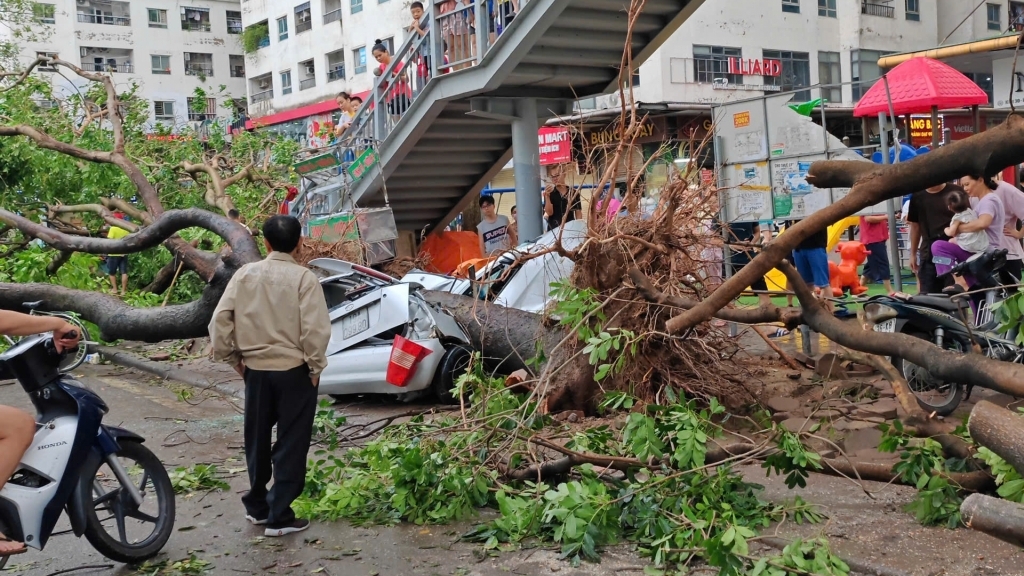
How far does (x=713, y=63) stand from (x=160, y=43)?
3675 centimetres

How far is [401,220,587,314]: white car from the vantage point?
27.8 ft

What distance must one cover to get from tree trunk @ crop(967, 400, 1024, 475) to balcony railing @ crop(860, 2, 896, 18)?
34.9 metres

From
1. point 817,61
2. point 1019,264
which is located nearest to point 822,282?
point 1019,264

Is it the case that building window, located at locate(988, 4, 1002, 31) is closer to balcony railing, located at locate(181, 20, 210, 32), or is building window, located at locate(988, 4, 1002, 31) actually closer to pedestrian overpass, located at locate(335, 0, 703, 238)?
pedestrian overpass, located at locate(335, 0, 703, 238)

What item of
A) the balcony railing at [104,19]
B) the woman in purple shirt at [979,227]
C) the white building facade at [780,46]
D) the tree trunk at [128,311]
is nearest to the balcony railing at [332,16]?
A: the balcony railing at [104,19]

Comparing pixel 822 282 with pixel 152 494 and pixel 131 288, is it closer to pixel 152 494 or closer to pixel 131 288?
pixel 152 494

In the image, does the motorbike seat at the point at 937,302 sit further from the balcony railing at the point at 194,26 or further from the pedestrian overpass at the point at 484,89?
the balcony railing at the point at 194,26

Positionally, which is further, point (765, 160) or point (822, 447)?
point (765, 160)

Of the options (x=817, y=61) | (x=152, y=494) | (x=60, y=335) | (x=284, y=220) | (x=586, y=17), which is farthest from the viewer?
(x=817, y=61)

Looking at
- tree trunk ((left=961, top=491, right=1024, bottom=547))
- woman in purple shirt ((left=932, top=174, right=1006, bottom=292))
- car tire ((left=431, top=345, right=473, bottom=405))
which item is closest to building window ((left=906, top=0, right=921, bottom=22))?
woman in purple shirt ((left=932, top=174, right=1006, bottom=292))

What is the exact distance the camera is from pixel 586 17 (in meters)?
12.6

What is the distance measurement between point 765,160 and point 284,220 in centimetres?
647

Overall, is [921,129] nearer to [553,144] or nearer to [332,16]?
[553,144]

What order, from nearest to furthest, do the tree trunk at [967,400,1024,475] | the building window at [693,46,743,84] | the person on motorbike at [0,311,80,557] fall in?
1. the tree trunk at [967,400,1024,475]
2. the person on motorbike at [0,311,80,557]
3. the building window at [693,46,743,84]
